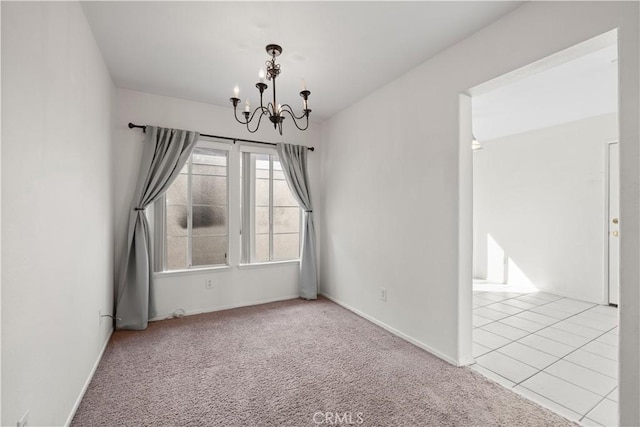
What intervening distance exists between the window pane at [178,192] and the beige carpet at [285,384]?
147 centimetres

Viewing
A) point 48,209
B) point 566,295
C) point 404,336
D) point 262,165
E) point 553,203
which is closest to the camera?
point 48,209

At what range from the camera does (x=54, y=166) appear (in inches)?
60.7

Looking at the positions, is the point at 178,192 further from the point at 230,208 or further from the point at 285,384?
the point at 285,384

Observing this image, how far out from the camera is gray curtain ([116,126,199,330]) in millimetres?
3115

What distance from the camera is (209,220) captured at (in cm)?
376

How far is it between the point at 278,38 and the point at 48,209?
1908 mm

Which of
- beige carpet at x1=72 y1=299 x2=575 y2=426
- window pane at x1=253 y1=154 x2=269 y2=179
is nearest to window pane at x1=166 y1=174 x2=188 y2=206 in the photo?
window pane at x1=253 y1=154 x2=269 y2=179

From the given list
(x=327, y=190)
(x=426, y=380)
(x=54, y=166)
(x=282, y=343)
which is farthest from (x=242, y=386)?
(x=327, y=190)

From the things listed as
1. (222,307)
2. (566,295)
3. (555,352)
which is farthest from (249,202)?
(566,295)

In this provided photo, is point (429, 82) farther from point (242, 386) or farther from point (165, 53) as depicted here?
point (242, 386)

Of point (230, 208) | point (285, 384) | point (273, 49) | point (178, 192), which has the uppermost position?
point (273, 49)

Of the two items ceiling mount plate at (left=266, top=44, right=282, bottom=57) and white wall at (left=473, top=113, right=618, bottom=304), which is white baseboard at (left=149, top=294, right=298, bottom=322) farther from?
white wall at (left=473, top=113, right=618, bottom=304)

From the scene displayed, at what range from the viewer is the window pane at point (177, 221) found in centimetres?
355

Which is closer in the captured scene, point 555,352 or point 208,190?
point 555,352
